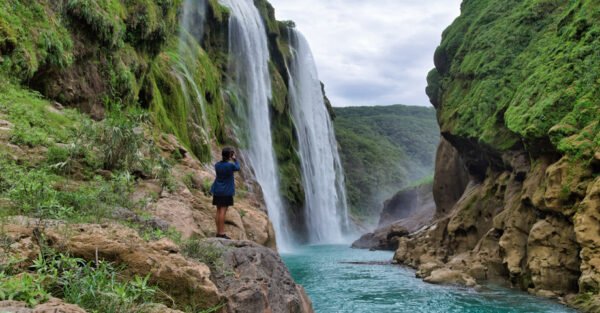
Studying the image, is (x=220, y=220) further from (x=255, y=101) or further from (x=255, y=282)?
(x=255, y=101)

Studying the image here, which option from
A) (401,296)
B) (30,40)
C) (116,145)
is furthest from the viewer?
(401,296)

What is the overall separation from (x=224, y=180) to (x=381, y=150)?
84.7 metres

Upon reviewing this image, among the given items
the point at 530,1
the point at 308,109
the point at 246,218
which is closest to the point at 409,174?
the point at 308,109

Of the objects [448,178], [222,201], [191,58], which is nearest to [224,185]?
[222,201]

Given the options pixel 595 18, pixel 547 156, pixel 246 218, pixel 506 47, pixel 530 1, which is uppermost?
pixel 530 1

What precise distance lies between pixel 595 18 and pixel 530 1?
822 cm

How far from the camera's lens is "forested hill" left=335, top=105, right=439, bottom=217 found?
75.6m

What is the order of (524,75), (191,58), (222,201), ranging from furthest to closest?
(191,58) → (524,75) → (222,201)

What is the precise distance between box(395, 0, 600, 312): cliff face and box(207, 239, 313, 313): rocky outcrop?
7.32 metres

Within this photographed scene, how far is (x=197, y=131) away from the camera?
19328 millimetres

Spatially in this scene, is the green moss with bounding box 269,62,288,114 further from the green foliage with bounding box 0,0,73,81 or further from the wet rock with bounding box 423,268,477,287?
the green foliage with bounding box 0,0,73,81

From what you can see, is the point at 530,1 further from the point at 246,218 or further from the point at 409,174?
the point at 409,174

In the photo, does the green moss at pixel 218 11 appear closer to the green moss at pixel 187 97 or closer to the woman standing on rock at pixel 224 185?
the green moss at pixel 187 97

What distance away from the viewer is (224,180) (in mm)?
8156
